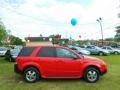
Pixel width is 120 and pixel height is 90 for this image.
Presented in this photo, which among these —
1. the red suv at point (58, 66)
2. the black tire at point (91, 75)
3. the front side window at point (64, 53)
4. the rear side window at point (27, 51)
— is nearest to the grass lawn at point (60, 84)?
the black tire at point (91, 75)

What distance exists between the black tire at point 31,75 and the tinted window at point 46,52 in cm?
73

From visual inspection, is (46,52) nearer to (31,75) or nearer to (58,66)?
(58,66)

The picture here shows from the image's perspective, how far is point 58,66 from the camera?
12.2 meters

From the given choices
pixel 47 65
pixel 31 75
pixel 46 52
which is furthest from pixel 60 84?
pixel 46 52

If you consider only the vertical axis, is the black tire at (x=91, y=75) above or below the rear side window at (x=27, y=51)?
below

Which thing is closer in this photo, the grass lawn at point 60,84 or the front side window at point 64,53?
the grass lawn at point 60,84

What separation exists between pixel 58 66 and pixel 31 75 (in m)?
1.26

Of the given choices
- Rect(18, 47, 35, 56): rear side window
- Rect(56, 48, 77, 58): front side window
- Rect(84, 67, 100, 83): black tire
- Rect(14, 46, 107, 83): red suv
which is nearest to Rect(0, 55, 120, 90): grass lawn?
Rect(84, 67, 100, 83): black tire

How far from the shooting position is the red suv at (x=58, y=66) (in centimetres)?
1223

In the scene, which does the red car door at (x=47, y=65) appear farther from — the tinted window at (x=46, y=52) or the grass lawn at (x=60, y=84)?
the grass lawn at (x=60, y=84)

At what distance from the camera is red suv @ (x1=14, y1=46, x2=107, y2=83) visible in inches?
481

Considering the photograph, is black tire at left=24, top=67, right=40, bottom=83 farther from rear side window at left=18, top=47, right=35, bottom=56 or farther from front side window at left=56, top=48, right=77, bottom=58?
front side window at left=56, top=48, right=77, bottom=58

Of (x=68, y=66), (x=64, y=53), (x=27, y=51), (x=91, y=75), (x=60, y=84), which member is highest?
(x=27, y=51)

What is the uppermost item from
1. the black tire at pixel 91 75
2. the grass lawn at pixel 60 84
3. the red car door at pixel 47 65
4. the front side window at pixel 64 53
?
the front side window at pixel 64 53
